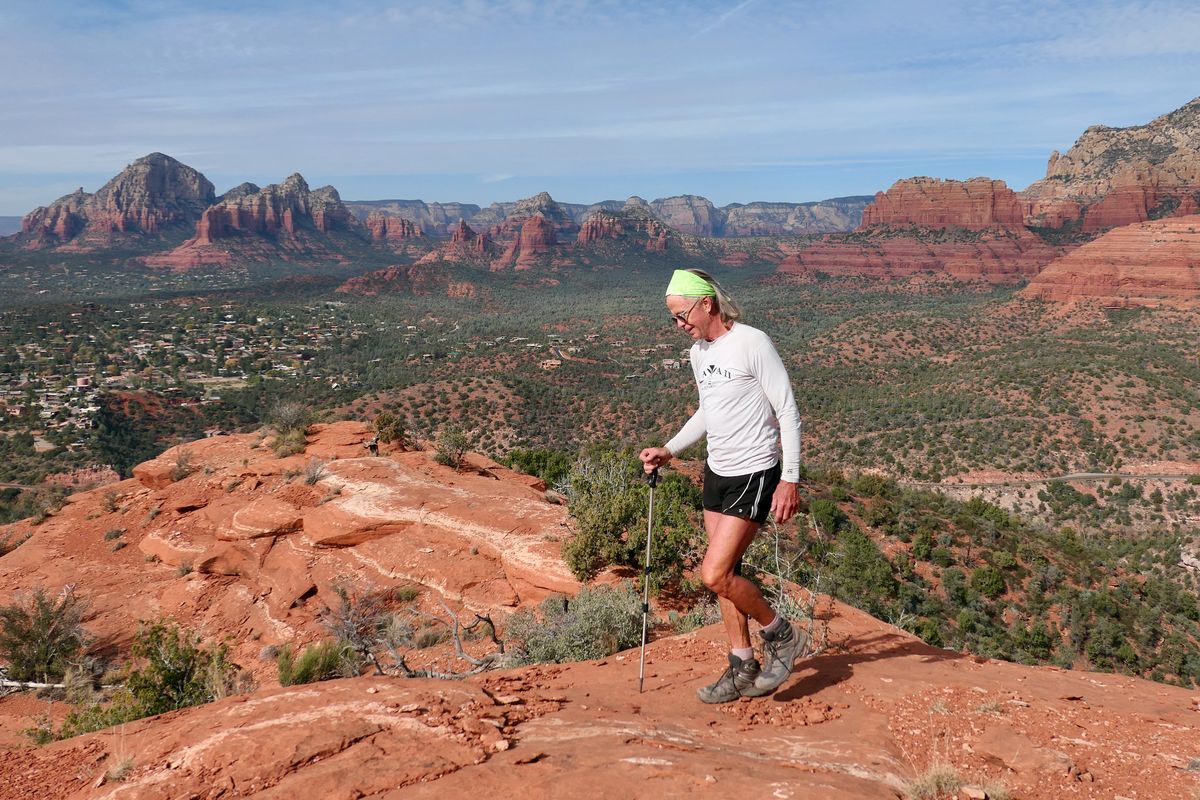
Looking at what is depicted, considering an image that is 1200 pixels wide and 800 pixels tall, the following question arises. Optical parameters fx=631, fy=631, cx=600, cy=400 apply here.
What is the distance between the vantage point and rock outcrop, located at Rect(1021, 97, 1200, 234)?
355ft

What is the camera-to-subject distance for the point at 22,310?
90.0 m

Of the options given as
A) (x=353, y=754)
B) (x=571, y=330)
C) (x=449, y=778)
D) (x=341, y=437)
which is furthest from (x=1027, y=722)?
(x=571, y=330)

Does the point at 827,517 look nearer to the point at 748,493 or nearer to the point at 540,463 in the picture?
the point at 540,463

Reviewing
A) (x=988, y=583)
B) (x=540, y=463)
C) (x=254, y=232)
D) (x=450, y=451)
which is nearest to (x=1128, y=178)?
(x=988, y=583)

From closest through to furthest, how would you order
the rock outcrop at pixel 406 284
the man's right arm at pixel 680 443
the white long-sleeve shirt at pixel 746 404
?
the white long-sleeve shirt at pixel 746 404, the man's right arm at pixel 680 443, the rock outcrop at pixel 406 284

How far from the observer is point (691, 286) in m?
3.87

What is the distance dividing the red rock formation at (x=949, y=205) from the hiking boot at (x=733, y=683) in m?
149

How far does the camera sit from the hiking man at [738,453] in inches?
147

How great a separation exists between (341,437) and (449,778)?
15172 millimetres

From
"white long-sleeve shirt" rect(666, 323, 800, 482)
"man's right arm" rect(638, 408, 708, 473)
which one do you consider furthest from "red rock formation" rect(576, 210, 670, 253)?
"white long-sleeve shirt" rect(666, 323, 800, 482)

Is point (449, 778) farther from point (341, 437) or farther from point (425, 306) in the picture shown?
point (425, 306)

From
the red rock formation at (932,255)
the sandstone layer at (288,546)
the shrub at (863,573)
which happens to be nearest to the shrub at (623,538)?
the sandstone layer at (288,546)

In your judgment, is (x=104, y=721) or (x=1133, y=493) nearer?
(x=104, y=721)

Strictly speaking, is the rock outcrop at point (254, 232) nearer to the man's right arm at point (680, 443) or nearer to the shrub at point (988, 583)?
the shrub at point (988, 583)
